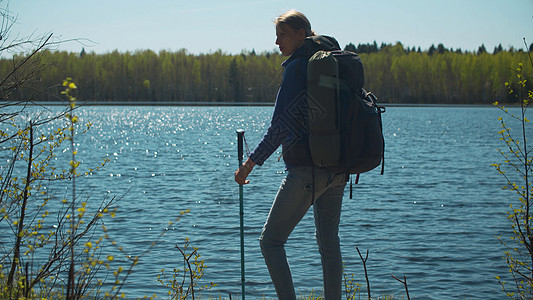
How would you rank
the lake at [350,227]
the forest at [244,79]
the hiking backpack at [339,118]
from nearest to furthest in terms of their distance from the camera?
the hiking backpack at [339,118]
the lake at [350,227]
the forest at [244,79]

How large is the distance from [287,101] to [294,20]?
0.51 m

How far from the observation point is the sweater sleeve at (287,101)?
11.3 feet

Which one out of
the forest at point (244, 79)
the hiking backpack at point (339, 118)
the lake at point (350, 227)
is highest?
the forest at point (244, 79)

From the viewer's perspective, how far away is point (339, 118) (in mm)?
3389

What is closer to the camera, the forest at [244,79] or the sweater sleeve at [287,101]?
the sweater sleeve at [287,101]

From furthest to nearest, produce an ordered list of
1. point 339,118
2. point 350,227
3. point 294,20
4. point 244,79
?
1. point 244,79
2. point 350,227
3. point 294,20
4. point 339,118

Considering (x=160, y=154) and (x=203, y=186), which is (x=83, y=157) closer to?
(x=160, y=154)

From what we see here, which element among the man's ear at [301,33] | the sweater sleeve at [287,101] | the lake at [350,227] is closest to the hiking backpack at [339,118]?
the sweater sleeve at [287,101]

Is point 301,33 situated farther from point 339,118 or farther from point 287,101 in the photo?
point 339,118

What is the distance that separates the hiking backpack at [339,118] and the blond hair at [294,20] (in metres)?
0.24

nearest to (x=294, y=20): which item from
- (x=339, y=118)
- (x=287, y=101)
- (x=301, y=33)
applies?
(x=301, y=33)

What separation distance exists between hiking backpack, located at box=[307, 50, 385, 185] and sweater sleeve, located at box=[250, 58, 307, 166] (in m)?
0.07

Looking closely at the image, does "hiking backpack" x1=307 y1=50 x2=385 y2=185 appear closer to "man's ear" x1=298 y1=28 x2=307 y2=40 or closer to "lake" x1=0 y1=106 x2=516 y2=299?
"man's ear" x1=298 y1=28 x2=307 y2=40

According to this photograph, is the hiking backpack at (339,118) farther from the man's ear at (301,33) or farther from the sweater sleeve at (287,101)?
the man's ear at (301,33)
